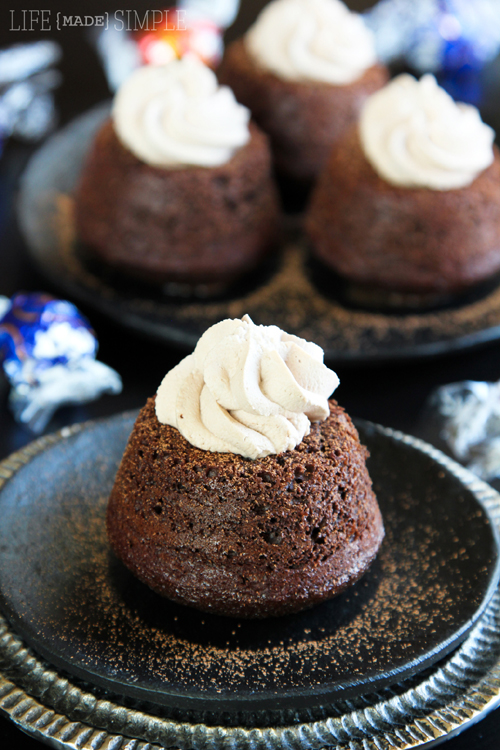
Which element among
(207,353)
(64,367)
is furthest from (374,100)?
(207,353)

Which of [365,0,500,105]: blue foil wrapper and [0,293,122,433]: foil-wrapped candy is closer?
[0,293,122,433]: foil-wrapped candy

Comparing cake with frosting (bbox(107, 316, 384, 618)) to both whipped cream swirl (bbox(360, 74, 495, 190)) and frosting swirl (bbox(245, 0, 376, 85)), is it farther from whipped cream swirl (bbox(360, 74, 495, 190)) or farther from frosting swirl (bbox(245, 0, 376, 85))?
frosting swirl (bbox(245, 0, 376, 85))

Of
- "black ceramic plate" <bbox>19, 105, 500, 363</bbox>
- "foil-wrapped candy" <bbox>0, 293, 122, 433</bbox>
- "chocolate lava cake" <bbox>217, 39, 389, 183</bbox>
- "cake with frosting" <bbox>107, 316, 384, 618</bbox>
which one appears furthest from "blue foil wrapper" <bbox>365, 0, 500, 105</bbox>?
"cake with frosting" <bbox>107, 316, 384, 618</bbox>

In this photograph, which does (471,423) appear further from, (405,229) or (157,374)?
(157,374)

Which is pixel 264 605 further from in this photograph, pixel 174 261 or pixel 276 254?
pixel 276 254

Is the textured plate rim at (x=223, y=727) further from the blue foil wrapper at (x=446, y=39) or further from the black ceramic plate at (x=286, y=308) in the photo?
the blue foil wrapper at (x=446, y=39)
